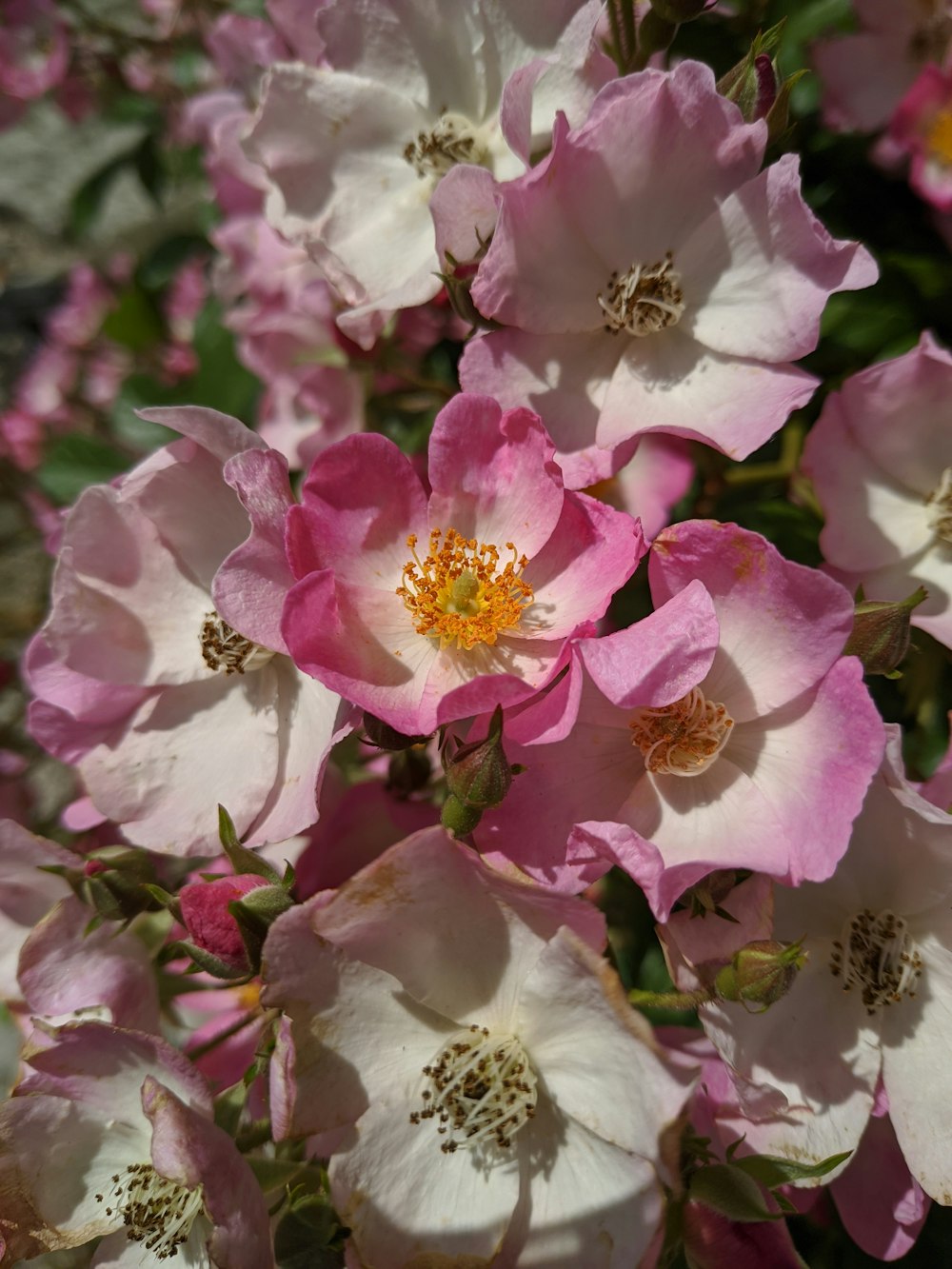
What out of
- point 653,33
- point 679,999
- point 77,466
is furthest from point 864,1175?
point 77,466

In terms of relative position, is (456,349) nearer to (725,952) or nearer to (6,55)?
(725,952)

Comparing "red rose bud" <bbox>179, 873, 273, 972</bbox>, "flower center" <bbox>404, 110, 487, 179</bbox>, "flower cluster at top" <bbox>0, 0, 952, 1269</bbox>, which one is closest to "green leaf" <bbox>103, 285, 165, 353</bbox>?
"flower cluster at top" <bbox>0, 0, 952, 1269</bbox>

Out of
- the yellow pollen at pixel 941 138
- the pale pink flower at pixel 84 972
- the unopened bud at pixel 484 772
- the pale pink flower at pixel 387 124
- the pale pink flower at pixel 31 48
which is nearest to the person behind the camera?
the unopened bud at pixel 484 772

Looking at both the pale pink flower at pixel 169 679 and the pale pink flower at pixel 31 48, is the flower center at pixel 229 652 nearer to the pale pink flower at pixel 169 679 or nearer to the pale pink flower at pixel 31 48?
the pale pink flower at pixel 169 679

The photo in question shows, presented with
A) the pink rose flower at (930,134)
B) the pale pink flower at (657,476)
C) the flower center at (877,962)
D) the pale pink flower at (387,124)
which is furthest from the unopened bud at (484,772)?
the pink rose flower at (930,134)

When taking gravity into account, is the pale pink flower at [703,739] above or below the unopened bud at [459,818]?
above

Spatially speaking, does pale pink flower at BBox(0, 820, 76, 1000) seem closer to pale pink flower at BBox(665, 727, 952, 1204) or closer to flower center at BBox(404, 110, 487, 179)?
pale pink flower at BBox(665, 727, 952, 1204)

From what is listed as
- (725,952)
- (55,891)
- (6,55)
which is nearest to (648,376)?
(725,952)
